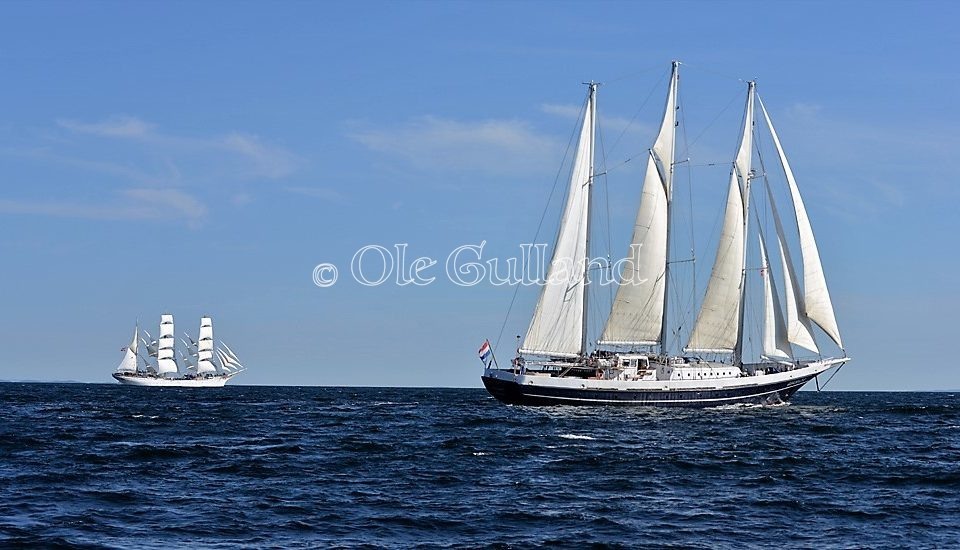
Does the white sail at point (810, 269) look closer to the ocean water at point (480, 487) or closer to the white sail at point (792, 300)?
the white sail at point (792, 300)

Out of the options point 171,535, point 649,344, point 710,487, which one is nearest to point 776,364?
point 649,344

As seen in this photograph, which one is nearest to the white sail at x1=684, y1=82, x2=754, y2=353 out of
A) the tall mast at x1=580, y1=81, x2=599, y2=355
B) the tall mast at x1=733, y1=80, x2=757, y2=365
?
the tall mast at x1=733, y1=80, x2=757, y2=365

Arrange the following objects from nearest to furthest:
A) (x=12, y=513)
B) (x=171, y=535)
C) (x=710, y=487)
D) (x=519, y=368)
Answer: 1. (x=171, y=535)
2. (x=12, y=513)
3. (x=710, y=487)
4. (x=519, y=368)

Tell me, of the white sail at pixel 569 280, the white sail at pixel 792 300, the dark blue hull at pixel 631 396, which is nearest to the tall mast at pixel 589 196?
the white sail at pixel 569 280

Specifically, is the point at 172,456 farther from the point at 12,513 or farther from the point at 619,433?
the point at 619,433

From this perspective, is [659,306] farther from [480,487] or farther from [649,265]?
[480,487]

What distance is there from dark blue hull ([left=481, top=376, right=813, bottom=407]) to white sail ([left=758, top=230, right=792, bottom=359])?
97.0 inches

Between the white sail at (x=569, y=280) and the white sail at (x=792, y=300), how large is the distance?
13301 mm

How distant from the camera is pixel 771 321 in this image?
3113 inches

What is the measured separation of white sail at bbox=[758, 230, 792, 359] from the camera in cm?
7831

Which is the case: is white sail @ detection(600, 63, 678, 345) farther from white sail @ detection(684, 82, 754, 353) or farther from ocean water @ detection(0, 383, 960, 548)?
ocean water @ detection(0, 383, 960, 548)

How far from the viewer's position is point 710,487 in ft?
120

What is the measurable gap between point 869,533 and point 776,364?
2204 inches

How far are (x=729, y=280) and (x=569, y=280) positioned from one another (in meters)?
11.6
